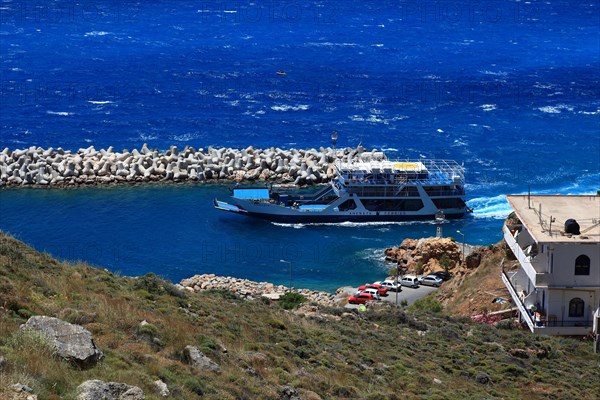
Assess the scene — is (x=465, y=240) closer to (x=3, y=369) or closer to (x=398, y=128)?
(x=398, y=128)

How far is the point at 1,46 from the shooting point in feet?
449

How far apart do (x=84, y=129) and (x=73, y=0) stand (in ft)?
265

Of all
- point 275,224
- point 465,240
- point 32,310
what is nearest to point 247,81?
point 275,224

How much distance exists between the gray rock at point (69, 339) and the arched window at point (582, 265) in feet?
75.0

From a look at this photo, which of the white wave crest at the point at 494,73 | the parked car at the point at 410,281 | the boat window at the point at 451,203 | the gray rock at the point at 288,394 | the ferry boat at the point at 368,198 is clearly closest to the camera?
the gray rock at the point at 288,394

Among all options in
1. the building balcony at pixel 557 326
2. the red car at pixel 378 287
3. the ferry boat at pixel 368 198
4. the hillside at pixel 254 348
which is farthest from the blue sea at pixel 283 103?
the hillside at pixel 254 348

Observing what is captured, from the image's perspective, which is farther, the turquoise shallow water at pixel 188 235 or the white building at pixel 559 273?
the turquoise shallow water at pixel 188 235

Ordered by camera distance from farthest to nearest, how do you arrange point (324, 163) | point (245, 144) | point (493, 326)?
point (245, 144) → point (324, 163) → point (493, 326)

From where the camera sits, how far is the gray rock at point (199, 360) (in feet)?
84.8

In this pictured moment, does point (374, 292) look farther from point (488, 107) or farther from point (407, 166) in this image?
point (488, 107)

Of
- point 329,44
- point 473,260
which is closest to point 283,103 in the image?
point 329,44

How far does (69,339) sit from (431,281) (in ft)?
128

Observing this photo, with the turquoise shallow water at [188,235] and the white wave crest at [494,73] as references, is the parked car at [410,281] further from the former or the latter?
the white wave crest at [494,73]

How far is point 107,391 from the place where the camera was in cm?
2106
